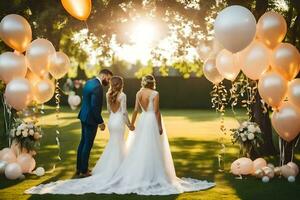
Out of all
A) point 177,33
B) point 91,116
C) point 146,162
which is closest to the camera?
point 146,162

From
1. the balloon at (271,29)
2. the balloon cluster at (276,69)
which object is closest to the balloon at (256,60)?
the balloon cluster at (276,69)

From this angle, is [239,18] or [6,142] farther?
[6,142]

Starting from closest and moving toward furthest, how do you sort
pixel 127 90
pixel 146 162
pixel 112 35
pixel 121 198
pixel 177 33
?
pixel 121 198
pixel 146 162
pixel 112 35
pixel 177 33
pixel 127 90

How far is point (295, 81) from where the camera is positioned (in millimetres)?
10070

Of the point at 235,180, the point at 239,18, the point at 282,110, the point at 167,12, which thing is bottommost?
the point at 235,180

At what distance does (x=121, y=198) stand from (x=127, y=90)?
30.3 meters

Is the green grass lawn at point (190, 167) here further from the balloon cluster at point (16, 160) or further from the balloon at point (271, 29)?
the balloon at point (271, 29)

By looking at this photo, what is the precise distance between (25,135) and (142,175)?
9.65 ft

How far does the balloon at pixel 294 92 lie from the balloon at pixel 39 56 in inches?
188

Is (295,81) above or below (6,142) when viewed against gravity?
above

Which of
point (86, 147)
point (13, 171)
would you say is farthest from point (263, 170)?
point (13, 171)

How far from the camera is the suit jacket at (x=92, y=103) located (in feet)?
33.9

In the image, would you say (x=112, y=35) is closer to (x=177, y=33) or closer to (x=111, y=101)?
(x=177, y=33)

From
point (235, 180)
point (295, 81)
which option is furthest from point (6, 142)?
point (295, 81)
